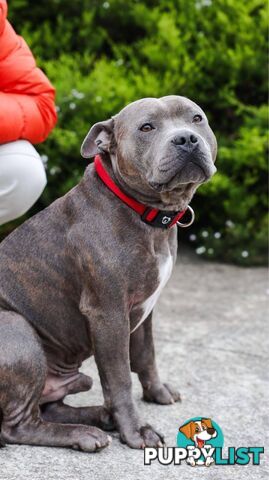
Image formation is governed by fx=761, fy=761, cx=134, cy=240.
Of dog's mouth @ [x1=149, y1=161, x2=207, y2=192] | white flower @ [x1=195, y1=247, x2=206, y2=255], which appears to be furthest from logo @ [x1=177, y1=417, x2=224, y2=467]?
white flower @ [x1=195, y1=247, x2=206, y2=255]

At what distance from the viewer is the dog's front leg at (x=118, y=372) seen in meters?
3.12

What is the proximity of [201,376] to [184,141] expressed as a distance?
1.54 metres

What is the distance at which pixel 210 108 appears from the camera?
21.9 feet

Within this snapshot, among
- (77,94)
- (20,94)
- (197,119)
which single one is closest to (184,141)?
(197,119)

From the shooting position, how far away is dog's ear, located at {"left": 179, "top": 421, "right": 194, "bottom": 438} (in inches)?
123

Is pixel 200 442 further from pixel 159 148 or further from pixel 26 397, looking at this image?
pixel 159 148

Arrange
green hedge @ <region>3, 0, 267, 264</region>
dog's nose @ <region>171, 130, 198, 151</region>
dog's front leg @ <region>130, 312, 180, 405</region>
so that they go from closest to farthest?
dog's nose @ <region>171, 130, 198, 151</region> → dog's front leg @ <region>130, 312, 180, 405</region> → green hedge @ <region>3, 0, 267, 264</region>

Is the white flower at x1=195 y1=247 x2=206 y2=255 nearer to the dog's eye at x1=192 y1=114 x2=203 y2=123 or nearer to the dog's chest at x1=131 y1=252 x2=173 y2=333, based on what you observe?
the dog's chest at x1=131 y1=252 x2=173 y2=333

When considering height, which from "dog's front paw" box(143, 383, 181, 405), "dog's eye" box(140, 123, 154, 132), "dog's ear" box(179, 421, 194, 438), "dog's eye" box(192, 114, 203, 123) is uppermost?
"dog's eye" box(140, 123, 154, 132)

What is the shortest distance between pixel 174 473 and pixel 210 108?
4.28 metres

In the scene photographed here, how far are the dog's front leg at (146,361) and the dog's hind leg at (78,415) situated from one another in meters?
0.33

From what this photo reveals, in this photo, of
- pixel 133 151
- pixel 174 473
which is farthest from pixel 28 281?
pixel 174 473

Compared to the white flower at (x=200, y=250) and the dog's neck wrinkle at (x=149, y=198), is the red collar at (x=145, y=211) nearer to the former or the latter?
the dog's neck wrinkle at (x=149, y=198)

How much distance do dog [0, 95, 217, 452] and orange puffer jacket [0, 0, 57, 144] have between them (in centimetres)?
62
